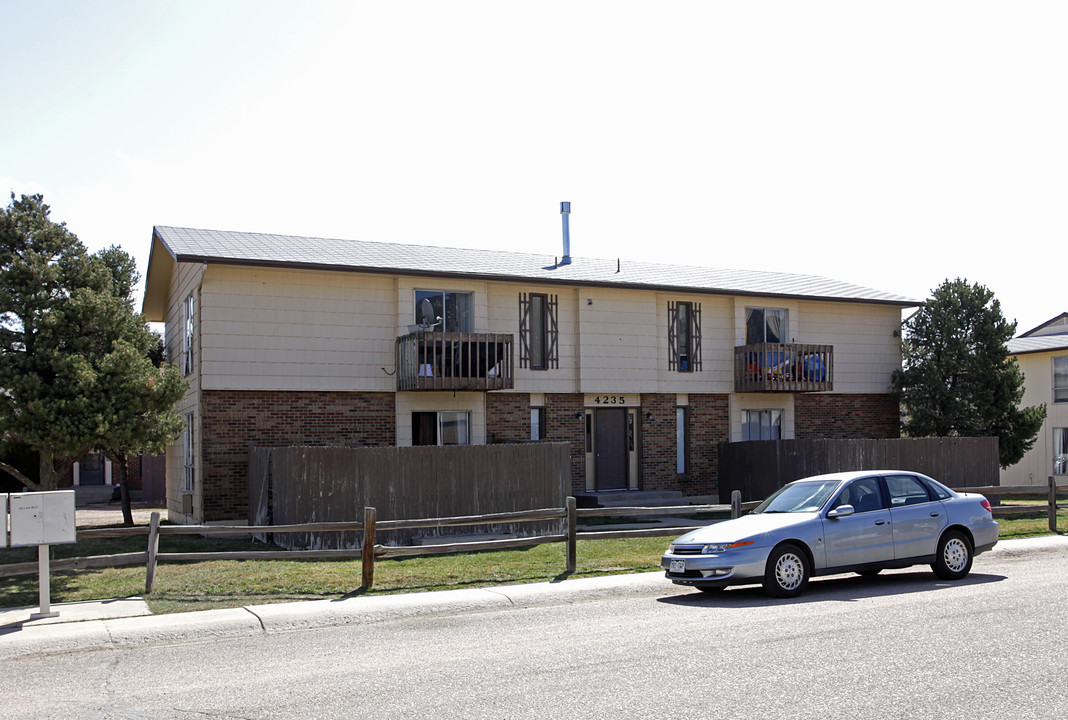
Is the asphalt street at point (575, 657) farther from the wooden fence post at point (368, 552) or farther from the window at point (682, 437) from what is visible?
the window at point (682, 437)

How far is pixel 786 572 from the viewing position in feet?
38.4

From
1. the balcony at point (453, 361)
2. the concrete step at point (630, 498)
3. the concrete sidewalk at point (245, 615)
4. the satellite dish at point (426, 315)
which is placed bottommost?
the concrete sidewalk at point (245, 615)

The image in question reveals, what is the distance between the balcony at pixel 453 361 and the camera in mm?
22047

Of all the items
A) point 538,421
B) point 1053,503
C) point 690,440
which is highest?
point 538,421

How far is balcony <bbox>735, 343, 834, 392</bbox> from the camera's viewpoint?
1026 inches

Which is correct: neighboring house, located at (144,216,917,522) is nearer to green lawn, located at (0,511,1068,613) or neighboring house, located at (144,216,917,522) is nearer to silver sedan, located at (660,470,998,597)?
green lawn, located at (0,511,1068,613)

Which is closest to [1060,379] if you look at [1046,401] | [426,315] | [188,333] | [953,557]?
[1046,401]

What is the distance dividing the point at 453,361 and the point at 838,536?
1171cm

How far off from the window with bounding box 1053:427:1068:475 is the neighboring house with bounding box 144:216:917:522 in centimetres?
875

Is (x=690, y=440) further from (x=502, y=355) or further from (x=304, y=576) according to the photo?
(x=304, y=576)

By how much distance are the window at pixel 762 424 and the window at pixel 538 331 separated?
6.08m

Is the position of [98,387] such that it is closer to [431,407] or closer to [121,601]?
[121,601]

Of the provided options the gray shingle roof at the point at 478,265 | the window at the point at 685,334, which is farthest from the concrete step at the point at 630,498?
the gray shingle roof at the point at 478,265

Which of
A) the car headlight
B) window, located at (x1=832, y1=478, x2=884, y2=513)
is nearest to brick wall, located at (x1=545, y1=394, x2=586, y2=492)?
window, located at (x1=832, y1=478, x2=884, y2=513)
